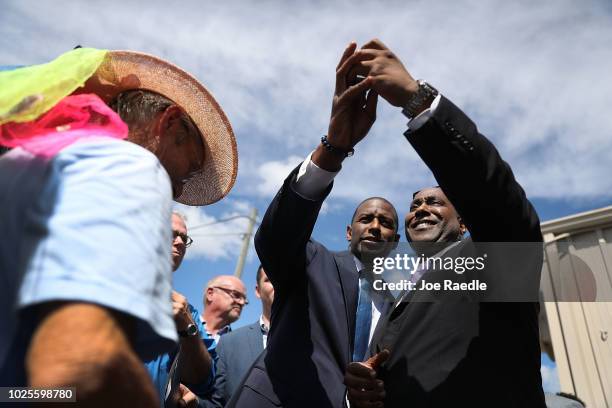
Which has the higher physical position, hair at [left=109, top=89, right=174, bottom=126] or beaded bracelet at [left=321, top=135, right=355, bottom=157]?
beaded bracelet at [left=321, top=135, right=355, bottom=157]

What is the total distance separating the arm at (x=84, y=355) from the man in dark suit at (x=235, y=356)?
7.54ft

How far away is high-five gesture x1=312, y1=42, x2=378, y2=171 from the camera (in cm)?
178

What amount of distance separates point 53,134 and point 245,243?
13.0 meters

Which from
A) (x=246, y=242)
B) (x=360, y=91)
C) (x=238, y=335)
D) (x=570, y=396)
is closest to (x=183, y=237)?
(x=238, y=335)

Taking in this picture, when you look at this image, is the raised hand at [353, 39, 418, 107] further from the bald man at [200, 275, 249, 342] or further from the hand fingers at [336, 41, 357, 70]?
the bald man at [200, 275, 249, 342]

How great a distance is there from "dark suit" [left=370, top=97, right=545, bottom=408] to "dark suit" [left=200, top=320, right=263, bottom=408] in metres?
1.57

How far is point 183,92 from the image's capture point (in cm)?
149

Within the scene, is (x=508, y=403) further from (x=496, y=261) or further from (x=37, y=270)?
(x=37, y=270)

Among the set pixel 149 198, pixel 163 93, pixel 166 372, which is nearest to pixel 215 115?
pixel 163 93

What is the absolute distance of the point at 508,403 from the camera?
152 cm

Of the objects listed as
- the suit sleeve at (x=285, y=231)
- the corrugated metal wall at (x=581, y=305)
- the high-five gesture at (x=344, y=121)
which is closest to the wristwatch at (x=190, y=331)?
the suit sleeve at (x=285, y=231)

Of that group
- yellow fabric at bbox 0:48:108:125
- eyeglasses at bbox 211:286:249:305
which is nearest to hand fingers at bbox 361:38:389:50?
yellow fabric at bbox 0:48:108:125

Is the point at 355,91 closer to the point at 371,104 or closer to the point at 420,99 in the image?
the point at 371,104

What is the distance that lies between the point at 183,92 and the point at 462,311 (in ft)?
4.30
